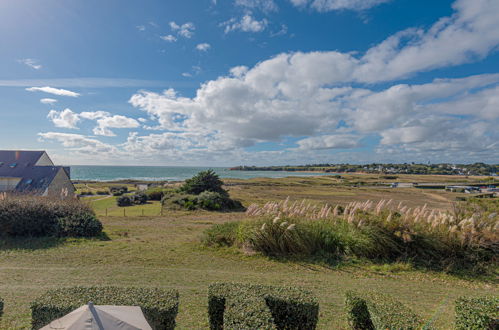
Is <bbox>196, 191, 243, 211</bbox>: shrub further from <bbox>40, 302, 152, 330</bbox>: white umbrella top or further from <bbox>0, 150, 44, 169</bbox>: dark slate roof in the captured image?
<bbox>0, 150, 44, 169</bbox>: dark slate roof

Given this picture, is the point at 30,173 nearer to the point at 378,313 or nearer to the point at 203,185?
the point at 203,185

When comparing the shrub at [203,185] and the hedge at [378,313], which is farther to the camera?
the shrub at [203,185]

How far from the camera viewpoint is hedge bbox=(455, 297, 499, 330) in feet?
11.7

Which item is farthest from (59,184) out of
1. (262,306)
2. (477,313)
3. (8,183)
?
(477,313)

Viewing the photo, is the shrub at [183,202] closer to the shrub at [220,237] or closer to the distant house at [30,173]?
the distant house at [30,173]

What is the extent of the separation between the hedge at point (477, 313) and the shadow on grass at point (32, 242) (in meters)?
12.0

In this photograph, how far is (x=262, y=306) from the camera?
11.8ft

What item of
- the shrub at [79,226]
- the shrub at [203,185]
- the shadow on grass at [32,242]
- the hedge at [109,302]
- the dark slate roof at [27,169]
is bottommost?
the shadow on grass at [32,242]

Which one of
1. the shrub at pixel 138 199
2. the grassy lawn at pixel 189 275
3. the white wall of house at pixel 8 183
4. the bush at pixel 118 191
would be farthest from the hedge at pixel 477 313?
the bush at pixel 118 191

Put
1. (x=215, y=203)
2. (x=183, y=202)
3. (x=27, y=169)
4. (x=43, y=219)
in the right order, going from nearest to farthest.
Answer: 1. (x=43, y=219)
2. (x=215, y=203)
3. (x=183, y=202)
4. (x=27, y=169)

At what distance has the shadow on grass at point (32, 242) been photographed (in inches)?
365

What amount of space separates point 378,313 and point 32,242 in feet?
40.6

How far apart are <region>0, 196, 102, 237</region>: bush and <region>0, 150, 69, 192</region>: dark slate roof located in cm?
1691

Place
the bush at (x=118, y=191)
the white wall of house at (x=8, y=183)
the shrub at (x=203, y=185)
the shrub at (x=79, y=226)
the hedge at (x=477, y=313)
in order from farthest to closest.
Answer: the bush at (x=118, y=191) → the white wall of house at (x=8, y=183) → the shrub at (x=203, y=185) → the shrub at (x=79, y=226) → the hedge at (x=477, y=313)
